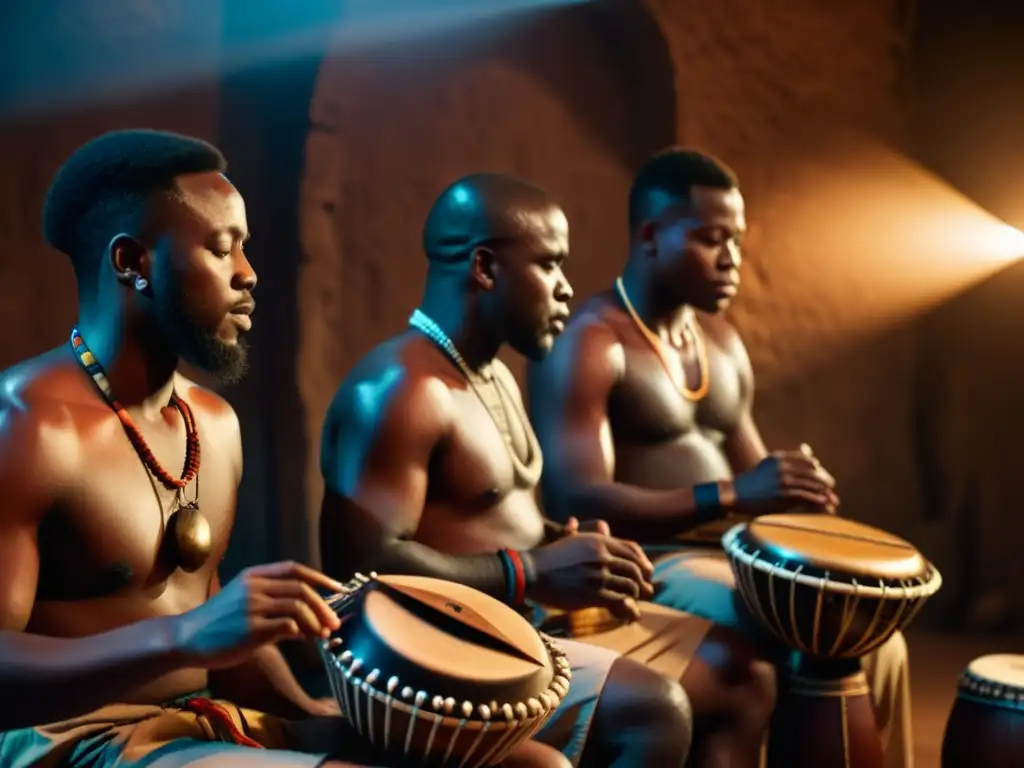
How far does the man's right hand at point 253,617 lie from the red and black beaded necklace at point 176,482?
0.86 ft

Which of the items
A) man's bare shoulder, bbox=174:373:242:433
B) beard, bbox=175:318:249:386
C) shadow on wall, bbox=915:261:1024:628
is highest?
beard, bbox=175:318:249:386

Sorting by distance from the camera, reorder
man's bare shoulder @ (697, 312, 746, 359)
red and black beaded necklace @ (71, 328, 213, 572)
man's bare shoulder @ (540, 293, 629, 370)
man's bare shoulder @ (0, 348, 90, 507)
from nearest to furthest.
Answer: man's bare shoulder @ (0, 348, 90, 507) → red and black beaded necklace @ (71, 328, 213, 572) → man's bare shoulder @ (540, 293, 629, 370) → man's bare shoulder @ (697, 312, 746, 359)

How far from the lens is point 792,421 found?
5.36 meters

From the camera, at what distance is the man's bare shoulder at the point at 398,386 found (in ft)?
8.29

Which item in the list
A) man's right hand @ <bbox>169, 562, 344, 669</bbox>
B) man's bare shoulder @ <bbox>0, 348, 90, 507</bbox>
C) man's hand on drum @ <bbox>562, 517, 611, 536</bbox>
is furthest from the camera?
man's hand on drum @ <bbox>562, 517, 611, 536</bbox>

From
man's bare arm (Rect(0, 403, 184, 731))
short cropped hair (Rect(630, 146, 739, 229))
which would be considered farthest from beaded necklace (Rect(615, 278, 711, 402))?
man's bare arm (Rect(0, 403, 184, 731))

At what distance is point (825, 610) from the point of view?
2.68 meters

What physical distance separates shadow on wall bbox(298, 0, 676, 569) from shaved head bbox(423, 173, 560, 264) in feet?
3.82

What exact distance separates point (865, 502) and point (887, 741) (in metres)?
2.66

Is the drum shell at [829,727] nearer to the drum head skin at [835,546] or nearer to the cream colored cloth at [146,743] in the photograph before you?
the drum head skin at [835,546]

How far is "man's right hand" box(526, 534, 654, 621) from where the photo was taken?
2455 mm

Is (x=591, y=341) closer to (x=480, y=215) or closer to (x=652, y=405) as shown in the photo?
(x=652, y=405)

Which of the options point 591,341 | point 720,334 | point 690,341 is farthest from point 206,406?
point 720,334

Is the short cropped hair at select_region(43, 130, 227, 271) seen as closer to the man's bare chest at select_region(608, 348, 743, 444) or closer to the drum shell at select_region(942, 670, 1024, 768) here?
the man's bare chest at select_region(608, 348, 743, 444)
